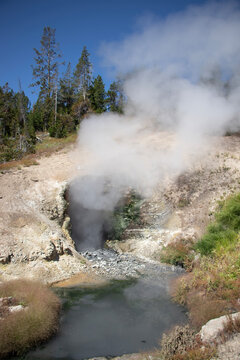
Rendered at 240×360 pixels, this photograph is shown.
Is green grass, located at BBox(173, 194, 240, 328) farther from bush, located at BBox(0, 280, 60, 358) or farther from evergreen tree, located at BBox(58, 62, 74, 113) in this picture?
evergreen tree, located at BBox(58, 62, 74, 113)

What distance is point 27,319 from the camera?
5555 mm

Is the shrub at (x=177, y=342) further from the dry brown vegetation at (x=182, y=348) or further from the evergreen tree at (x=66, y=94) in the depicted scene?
the evergreen tree at (x=66, y=94)

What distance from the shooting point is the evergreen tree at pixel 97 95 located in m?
28.2

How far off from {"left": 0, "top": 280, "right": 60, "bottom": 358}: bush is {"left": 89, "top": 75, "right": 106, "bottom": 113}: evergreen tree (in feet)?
74.0

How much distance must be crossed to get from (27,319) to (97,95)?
991 inches

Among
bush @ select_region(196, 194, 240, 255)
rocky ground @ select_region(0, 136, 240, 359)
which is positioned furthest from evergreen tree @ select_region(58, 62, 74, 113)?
bush @ select_region(196, 194, 240, 255)

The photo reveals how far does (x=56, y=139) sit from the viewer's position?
23016mm

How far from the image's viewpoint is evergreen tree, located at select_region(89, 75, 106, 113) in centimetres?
2821

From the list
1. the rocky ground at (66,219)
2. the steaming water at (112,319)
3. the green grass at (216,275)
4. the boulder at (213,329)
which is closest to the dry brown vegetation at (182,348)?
the boulder at (213,329)

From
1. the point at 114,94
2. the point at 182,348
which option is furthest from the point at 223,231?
the point at 114,94

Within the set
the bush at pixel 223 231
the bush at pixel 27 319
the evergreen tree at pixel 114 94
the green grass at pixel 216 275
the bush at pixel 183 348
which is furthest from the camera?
the evergreen tree at pixel 114 94

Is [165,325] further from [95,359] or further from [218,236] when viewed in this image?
[218,236]

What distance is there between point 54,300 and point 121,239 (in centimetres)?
594

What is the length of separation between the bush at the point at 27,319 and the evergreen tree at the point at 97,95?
22567 mm
